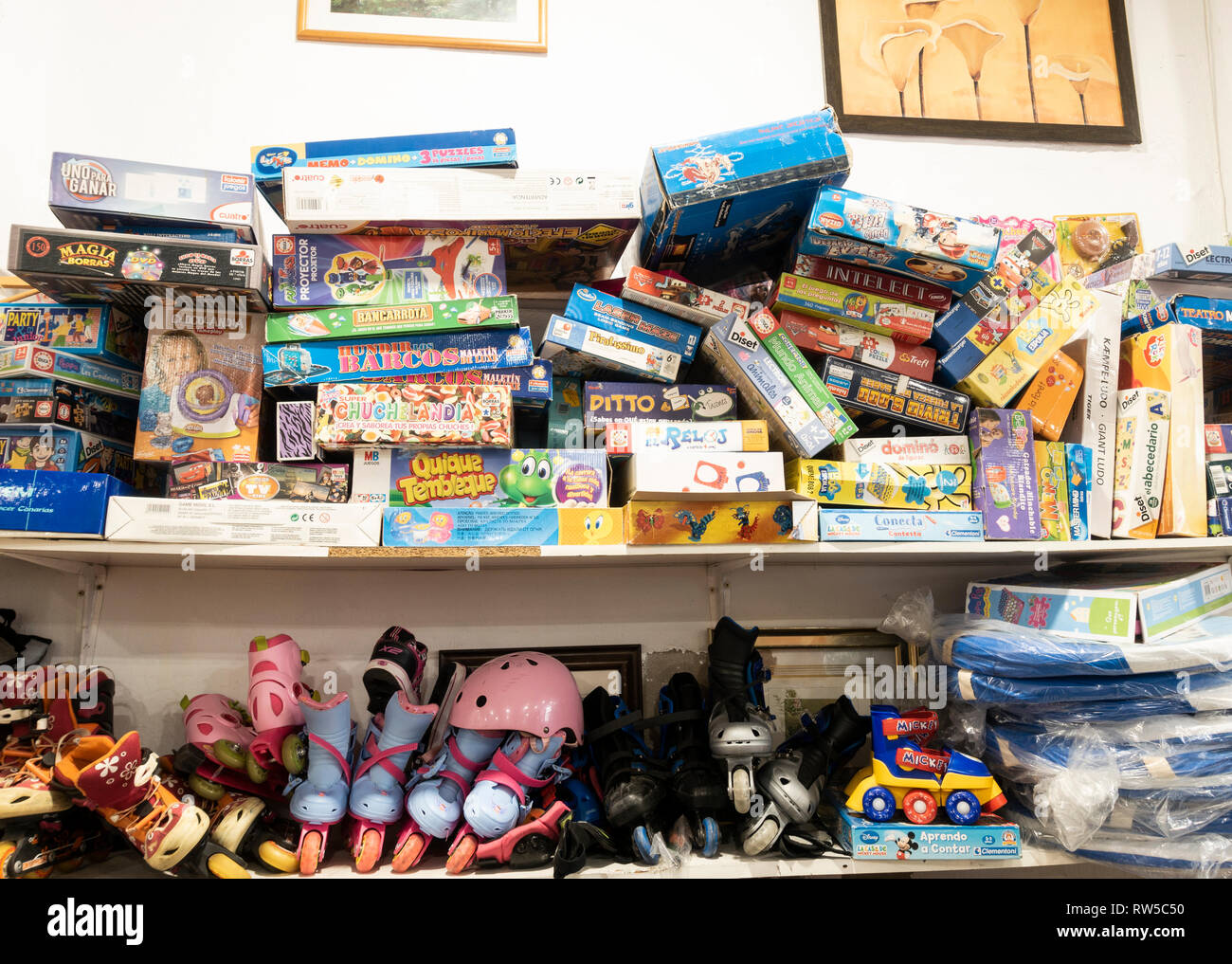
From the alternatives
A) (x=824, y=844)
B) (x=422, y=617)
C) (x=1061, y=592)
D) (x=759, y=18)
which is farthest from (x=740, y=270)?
(x=824, y=844)

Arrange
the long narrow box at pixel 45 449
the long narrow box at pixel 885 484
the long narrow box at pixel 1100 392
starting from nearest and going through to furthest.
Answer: the long narrow box at pixel 45 449
the long narrow box at pixel 885 484
the long narrow box at pixel 1100 392

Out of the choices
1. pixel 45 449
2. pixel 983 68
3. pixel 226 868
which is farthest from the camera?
pixel 983 68

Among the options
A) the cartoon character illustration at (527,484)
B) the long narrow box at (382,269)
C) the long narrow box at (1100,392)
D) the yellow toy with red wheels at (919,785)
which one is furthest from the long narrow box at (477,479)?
the long narrow box at (1100,392)

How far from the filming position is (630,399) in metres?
1.58

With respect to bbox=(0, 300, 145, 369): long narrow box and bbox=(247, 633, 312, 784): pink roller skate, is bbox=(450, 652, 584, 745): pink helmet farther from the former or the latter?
bbox=(0, 300, 145, 369): long narrow box

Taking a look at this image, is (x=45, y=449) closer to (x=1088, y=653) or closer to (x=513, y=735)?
(x=513, y=735)

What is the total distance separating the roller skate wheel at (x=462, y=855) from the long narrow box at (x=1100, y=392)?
1.39m

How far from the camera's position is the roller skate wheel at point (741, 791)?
55.2 inches

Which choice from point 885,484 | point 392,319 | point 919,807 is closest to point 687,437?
point 885,484

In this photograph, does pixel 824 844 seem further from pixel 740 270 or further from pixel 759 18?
pixel 759 18

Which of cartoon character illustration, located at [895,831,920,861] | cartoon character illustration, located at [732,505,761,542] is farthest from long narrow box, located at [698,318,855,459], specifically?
cartoon character illustration, located at [895,831,920,861]

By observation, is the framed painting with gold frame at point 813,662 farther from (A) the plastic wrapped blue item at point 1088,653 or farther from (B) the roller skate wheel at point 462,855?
(B) the roller skate wheel at point 462,855

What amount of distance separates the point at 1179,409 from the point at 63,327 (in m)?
2.28

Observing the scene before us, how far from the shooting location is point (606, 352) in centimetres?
156
